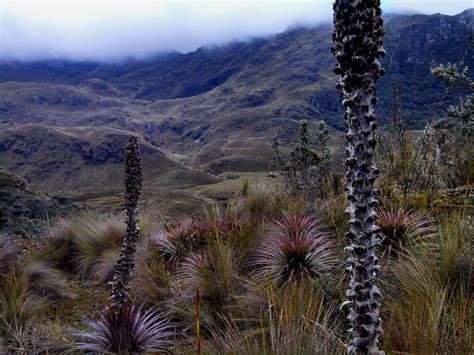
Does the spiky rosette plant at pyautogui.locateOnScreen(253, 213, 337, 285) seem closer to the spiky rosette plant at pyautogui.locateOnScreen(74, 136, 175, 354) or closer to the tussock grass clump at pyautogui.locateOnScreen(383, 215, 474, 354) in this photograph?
the tussock grass clump at pyautogui.locateOnScreen(383, 215, 474, 354)

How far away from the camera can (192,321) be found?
4828 mm

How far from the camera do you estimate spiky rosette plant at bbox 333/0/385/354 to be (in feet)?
7.41

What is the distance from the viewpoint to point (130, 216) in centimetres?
532

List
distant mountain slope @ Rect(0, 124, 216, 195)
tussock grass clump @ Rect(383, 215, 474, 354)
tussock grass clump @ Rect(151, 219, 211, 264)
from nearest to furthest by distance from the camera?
1. tussock grass clump @ Rect(383, 215, 474, 354)
2. tussock grass clump @ Rect(151, 219, 211, 264)
3. distant mountain slope @ Rect(0, 124, 216, 195)

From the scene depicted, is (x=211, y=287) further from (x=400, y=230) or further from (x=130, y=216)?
(x=400, y=230)

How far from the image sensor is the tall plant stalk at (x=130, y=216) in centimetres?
504

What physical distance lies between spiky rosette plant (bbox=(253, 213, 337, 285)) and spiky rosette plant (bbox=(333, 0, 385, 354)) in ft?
7.66

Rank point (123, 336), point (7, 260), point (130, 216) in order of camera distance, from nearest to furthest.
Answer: point (123, 336) < point (130, 216) < point (7, 260)

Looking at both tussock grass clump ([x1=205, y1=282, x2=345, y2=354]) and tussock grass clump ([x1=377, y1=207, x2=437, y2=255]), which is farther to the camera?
tussock grass clump ([x1=377, y1=207, x2=437, y2=255])

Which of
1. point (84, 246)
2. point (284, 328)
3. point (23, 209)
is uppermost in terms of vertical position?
point (284, 328)

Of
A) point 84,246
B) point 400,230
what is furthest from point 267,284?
point 84,246

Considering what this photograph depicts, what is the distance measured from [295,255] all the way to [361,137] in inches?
135

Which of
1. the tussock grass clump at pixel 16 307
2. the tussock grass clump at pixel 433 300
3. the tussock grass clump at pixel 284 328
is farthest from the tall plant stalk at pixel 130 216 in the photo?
the tussock grass clump at pixel 433 300

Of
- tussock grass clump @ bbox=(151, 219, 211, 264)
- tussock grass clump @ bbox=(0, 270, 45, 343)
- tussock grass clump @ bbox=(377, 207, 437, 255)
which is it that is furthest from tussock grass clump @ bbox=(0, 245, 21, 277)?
tussock grass clump @ bbox=(377, 207, 437, 255)
